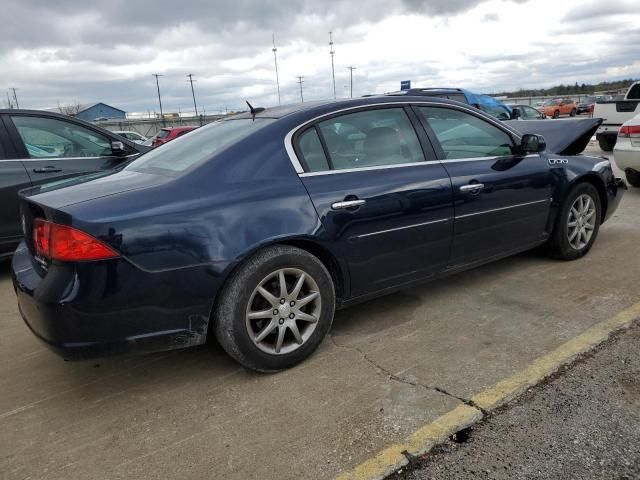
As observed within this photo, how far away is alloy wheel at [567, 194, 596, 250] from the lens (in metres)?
4.48

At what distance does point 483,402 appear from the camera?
2.49 m

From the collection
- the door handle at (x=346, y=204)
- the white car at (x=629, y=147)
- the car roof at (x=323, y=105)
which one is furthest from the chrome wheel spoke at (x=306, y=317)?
the white car at (x=629, y=147)

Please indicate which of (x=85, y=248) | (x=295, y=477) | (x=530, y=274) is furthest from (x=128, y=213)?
(x=530, y=274)

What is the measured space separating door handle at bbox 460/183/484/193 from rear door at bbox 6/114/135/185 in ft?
11.5

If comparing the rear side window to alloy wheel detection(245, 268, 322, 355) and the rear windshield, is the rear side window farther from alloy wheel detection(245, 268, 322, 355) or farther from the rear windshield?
alloy wheel detection(245, 268, 322, 355)

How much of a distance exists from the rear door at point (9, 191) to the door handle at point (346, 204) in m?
3.41

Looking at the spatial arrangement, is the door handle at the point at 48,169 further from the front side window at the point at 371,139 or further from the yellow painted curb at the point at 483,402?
the yellow painted curb at the point at 483,402

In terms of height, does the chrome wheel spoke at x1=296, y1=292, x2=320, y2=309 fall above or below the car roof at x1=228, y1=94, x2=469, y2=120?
below

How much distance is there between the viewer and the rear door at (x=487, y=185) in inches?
141

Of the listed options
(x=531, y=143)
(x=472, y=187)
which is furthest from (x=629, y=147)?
(x=472, y=187)

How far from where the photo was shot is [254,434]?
2.36 meters

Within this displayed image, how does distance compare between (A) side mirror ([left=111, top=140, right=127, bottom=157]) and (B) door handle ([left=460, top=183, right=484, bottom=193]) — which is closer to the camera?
(B) door handle ([left=460, top=183, right=484, bottom=193])

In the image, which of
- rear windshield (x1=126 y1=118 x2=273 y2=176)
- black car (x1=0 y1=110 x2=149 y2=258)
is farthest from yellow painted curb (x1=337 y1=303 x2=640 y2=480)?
black car (x1=0 y1=110 x2=149 y2=258)

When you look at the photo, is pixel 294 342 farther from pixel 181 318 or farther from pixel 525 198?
pixel 525 198
